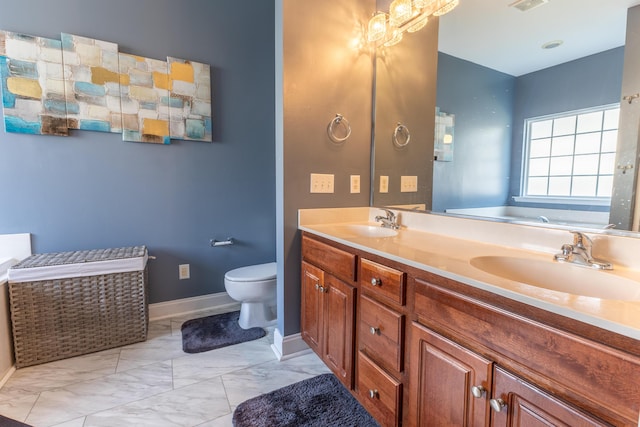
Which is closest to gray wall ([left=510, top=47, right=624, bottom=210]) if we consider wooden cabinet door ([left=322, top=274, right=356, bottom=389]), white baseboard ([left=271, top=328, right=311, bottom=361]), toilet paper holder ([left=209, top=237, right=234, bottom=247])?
wooden cabinet door ([left=322, top=274, right=356, bottom=389])

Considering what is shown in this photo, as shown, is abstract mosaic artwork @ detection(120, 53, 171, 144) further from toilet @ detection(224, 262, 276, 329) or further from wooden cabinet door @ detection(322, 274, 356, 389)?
wooden cabinet door @ detection(322, 274, 356, 389)

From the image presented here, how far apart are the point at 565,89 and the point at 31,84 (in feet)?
9.03

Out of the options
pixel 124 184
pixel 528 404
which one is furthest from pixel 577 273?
pixel 124 184

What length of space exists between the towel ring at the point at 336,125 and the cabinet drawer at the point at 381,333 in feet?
3.26

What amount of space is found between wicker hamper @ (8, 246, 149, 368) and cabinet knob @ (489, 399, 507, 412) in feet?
6.46

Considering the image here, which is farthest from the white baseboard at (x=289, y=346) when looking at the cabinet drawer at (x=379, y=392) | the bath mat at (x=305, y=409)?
the cabinet drawer at (x=379, y=392)

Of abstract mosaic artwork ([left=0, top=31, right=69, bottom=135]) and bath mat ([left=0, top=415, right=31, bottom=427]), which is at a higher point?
abstract mosaic artwork ([left=0, top=31, right=69, bottom=135])

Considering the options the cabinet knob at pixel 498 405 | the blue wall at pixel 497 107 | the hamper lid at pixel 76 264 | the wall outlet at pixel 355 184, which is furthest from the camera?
the wall outlet at pixel 355 184

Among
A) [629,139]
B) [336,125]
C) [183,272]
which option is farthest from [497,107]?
[183,272]

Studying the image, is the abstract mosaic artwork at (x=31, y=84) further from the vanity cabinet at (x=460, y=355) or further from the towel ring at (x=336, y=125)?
the vanity cabinet at (x=460, y=355)

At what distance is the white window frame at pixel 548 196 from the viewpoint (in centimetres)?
102

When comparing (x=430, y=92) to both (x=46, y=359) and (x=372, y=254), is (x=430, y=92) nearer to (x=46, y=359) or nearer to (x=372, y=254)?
(x=372, y=254)

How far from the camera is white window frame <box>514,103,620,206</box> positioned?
1017mm

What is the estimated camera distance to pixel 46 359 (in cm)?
172
